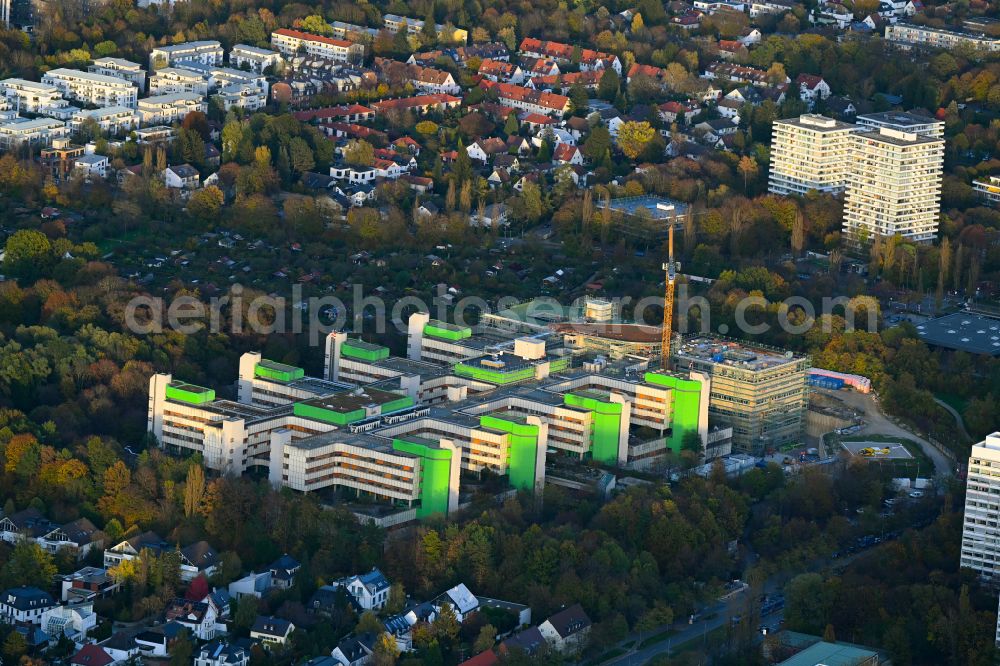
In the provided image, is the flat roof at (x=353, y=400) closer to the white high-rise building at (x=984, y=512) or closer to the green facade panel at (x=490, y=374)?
the green facade panel at (x=490, y=374)

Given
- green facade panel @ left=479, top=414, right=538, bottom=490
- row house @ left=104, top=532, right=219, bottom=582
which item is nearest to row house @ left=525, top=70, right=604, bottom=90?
green facade panel @ left=479, top=414, right=538, bottom=490

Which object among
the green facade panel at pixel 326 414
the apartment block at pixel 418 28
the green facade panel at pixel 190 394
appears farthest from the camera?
the apartment block at pixel 418 28

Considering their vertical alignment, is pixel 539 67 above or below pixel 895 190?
above

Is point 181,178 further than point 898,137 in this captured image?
No

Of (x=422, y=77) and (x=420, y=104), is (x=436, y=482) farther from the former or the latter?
(x=422, y=77)

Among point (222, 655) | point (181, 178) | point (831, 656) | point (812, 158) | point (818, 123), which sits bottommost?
point (222, 655)

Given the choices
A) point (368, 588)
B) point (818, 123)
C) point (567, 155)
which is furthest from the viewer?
point (567, 155)

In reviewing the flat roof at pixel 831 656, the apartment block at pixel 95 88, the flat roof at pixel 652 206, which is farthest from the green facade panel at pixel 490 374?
the apartment block at pixel 95 88

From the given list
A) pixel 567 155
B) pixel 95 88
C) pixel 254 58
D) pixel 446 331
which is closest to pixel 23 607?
pixel 446 331
